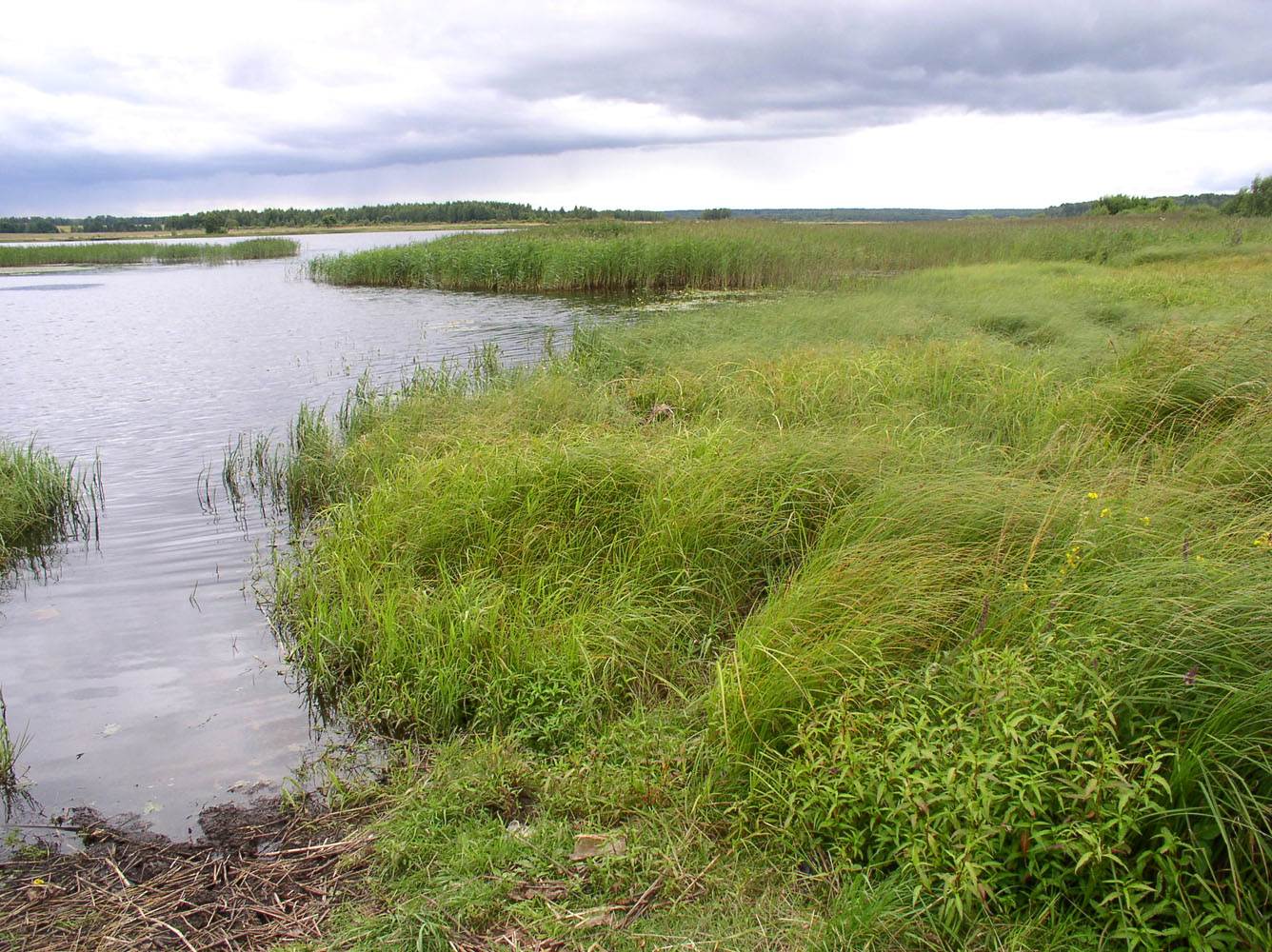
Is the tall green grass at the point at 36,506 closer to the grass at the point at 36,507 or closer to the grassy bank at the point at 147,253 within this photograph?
the grass at the point at 36,507

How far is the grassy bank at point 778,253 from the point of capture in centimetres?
2059

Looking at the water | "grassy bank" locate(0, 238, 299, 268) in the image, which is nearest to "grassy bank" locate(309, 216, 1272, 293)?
the water

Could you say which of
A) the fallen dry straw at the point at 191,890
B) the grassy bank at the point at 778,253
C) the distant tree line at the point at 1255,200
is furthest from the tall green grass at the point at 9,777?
the distant tree line at the point at 1255,200

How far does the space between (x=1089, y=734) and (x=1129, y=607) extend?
618 millimetres

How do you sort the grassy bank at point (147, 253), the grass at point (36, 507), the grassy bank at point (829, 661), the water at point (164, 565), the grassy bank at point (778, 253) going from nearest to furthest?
the grassy bank at point (829, 661) < the water at point (164, 565) < the grass at point (36, 507) < the grassy bank at point (778, 253) < the grassy bank at point (147, 253)

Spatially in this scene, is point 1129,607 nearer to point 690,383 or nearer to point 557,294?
point 690,383

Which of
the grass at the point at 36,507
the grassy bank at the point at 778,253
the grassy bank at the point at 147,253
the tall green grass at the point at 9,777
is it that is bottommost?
the tall green grass at the point at 9,777

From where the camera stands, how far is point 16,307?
22.6 m

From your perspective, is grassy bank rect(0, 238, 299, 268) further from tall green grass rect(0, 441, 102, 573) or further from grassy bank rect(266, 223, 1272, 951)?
grassy bank rect(266, 223, 1272, 951)

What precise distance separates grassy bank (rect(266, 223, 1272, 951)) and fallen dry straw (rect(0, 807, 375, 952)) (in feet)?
0.68

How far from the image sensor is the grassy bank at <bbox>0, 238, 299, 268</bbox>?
1650 inches

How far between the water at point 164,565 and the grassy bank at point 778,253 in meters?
5.50

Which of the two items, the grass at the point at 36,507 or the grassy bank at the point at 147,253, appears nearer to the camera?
the grass at the point at 36,507

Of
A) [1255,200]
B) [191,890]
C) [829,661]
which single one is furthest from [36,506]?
[1255,200]
